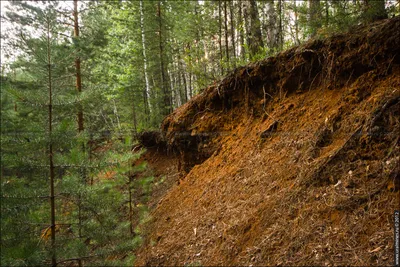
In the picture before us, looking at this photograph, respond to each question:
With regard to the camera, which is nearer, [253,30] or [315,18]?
[315,18]

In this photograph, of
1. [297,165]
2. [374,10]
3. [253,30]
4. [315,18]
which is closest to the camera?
[297,165]

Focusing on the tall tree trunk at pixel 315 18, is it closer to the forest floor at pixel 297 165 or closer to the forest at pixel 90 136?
the forest at pixel 90 136

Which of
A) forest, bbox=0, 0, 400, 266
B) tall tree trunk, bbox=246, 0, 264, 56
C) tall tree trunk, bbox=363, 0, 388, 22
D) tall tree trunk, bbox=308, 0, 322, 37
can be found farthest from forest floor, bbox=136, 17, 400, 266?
tall tree trunk, bbox=246, 0, 264, 56

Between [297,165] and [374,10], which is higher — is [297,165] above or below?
below

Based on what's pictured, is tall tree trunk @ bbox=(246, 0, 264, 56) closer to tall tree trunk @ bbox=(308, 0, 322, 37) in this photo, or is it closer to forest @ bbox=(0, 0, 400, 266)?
forest @ bbox=(0, 0, 400, 266)

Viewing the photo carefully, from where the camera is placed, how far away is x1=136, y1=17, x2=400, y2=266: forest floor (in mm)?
2934

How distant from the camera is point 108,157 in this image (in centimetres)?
399

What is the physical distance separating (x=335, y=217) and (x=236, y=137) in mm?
3143

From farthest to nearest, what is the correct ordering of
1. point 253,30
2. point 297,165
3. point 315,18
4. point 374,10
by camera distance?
point 253,30 → point 315,18 → point 374,10 → point 297,165

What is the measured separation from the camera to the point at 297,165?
402 cm

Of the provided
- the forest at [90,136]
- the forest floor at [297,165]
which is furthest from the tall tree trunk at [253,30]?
the forest floor at [297,165]

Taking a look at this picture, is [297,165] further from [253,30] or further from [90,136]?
[253,30]

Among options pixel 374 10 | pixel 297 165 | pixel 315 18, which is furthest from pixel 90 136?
pixel 374 10

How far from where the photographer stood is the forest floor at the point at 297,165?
293 cm
